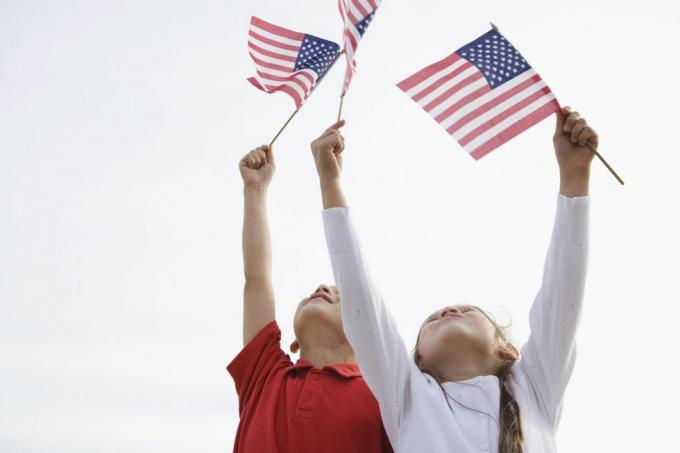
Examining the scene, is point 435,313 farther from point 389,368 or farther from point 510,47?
point 510,47

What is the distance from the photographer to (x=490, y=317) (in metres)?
4.50

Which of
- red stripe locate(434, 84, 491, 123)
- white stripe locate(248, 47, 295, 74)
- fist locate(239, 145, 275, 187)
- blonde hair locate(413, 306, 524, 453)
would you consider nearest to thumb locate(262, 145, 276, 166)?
fist locate(239, 145, 275, 187)

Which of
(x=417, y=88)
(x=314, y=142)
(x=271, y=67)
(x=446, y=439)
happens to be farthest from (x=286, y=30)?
(x=446, y=439)

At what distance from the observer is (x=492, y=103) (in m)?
4.87

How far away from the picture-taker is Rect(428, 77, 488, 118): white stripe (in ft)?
16.1

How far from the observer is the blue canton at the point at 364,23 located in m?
5.13

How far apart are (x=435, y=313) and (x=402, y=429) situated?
871 millimetres

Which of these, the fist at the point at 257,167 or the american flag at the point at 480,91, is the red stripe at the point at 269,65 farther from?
the american flag at the point at 480,91

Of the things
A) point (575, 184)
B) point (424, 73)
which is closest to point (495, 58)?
point (424, 73)

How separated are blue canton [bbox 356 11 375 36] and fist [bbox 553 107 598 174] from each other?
1.56 meters

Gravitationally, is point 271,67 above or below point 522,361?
above

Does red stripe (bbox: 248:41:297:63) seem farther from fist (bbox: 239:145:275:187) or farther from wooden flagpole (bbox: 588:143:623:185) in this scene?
wooden flagpole (bbox: 588:143:623:185)

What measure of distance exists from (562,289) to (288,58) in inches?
116

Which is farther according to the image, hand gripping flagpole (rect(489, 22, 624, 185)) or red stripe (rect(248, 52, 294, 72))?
red stripe (rect(248, 52, 294, 72))
